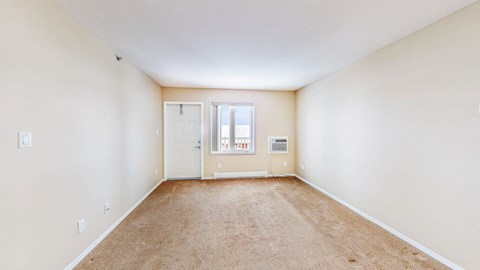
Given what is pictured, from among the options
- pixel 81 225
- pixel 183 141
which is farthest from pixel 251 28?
pixel 183 141

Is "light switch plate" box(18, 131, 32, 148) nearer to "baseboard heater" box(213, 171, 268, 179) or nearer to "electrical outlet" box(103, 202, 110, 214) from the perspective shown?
"electrical outlet" box(103, 202, 110, 214)

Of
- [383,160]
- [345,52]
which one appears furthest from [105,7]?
[383,160]

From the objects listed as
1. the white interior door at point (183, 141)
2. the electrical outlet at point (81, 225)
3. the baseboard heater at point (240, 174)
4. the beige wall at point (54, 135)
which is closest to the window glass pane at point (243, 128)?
the baseboard heater at point (240, 174)

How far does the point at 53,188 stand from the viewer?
1.69 meters

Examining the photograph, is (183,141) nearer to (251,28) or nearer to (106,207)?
(106,207)

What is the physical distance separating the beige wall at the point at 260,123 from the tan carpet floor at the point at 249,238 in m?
1.57

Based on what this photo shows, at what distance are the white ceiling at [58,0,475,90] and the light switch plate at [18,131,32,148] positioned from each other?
1.13m

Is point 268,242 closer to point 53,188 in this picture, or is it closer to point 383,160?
point 383,160

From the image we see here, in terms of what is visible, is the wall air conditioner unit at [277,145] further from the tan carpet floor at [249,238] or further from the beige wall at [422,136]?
the beige wall at [422,136]

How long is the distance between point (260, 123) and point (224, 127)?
3.13 feet

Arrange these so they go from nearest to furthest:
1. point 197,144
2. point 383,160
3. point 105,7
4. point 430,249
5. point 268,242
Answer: point 105,7 → point 430,249 → point 268,242 → point 383,160 → point 197,144

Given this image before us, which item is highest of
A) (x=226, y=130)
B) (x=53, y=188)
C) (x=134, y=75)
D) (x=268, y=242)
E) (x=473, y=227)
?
(x=134, y=75)

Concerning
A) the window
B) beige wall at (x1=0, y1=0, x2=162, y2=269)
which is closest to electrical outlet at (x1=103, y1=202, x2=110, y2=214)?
beige wall at (x1=0, y1=0, x2=162, y2=269)

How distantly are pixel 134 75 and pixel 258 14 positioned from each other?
241 centimetres
